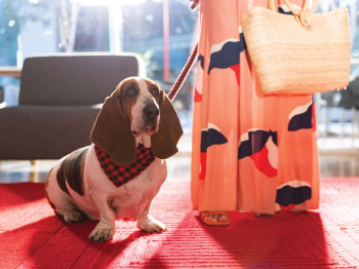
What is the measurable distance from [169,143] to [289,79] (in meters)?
0.51

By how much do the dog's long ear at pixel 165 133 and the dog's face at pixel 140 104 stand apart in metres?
0.05

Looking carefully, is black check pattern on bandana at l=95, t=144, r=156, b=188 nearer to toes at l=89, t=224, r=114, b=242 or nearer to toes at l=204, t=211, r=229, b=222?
toes at l=89, t=224, r=114, b=242

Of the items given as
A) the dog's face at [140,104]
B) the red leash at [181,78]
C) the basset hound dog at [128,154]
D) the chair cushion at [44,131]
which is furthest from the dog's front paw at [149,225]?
the chair cushion at [44,131]

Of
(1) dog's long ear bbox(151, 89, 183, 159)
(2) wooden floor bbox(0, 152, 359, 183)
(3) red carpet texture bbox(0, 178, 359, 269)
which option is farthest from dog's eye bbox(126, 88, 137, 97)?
(2) wooden floor bbox(0, 152, 359, 183)

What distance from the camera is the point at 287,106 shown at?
1.87 meters

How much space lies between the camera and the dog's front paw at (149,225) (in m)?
1.61

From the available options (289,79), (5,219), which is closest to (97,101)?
(5,219)

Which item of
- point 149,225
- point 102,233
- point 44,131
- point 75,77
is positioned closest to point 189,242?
point 149,225

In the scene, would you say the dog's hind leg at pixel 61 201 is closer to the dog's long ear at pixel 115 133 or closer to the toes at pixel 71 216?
the toes at pixel 71 216

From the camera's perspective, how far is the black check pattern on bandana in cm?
146

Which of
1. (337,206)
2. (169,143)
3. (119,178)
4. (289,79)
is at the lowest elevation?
(337,206)

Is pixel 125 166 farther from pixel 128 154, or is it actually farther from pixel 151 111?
pixel 151 111

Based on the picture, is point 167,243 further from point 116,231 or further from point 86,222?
point 86,222

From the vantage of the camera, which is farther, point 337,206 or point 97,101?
point 97,101
